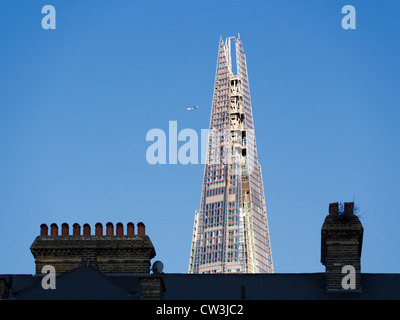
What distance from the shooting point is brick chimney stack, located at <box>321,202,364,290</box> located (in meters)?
65.5

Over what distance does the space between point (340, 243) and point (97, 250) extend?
1357 centimetres

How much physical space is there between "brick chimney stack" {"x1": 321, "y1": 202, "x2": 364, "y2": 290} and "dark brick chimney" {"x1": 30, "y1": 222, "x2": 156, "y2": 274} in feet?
32.9

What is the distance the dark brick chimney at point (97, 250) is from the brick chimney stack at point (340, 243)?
1002 cm

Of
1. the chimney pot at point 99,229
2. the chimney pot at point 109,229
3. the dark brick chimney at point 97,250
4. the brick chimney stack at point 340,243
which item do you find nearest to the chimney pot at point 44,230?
the dark brick chimney at point 97,250

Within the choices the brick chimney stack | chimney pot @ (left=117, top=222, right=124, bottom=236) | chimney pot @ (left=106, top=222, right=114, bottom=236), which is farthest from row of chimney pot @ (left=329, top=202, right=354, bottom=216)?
chimney pot @ (left=106, top=222, right=114, bottom=236)

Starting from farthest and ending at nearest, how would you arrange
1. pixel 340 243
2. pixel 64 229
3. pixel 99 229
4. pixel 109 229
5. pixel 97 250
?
pixel 64 229 < pixel 109 229 < pixel 99 229 < pixel 97 250 < pixel 340 243

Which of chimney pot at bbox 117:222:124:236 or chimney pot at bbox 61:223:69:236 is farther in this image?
chimney pot at bbox 61:223:69:236

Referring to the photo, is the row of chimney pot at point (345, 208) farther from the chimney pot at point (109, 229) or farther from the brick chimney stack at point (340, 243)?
the chimney pot at point (109, 229)

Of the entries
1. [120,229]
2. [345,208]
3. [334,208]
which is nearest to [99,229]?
[120,229]

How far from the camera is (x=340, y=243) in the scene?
66.4 meters

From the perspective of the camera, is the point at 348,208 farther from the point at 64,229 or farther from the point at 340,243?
the point at 64,229

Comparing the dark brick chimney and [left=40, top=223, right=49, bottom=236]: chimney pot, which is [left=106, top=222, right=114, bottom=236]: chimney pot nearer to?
the dark brick chimney
